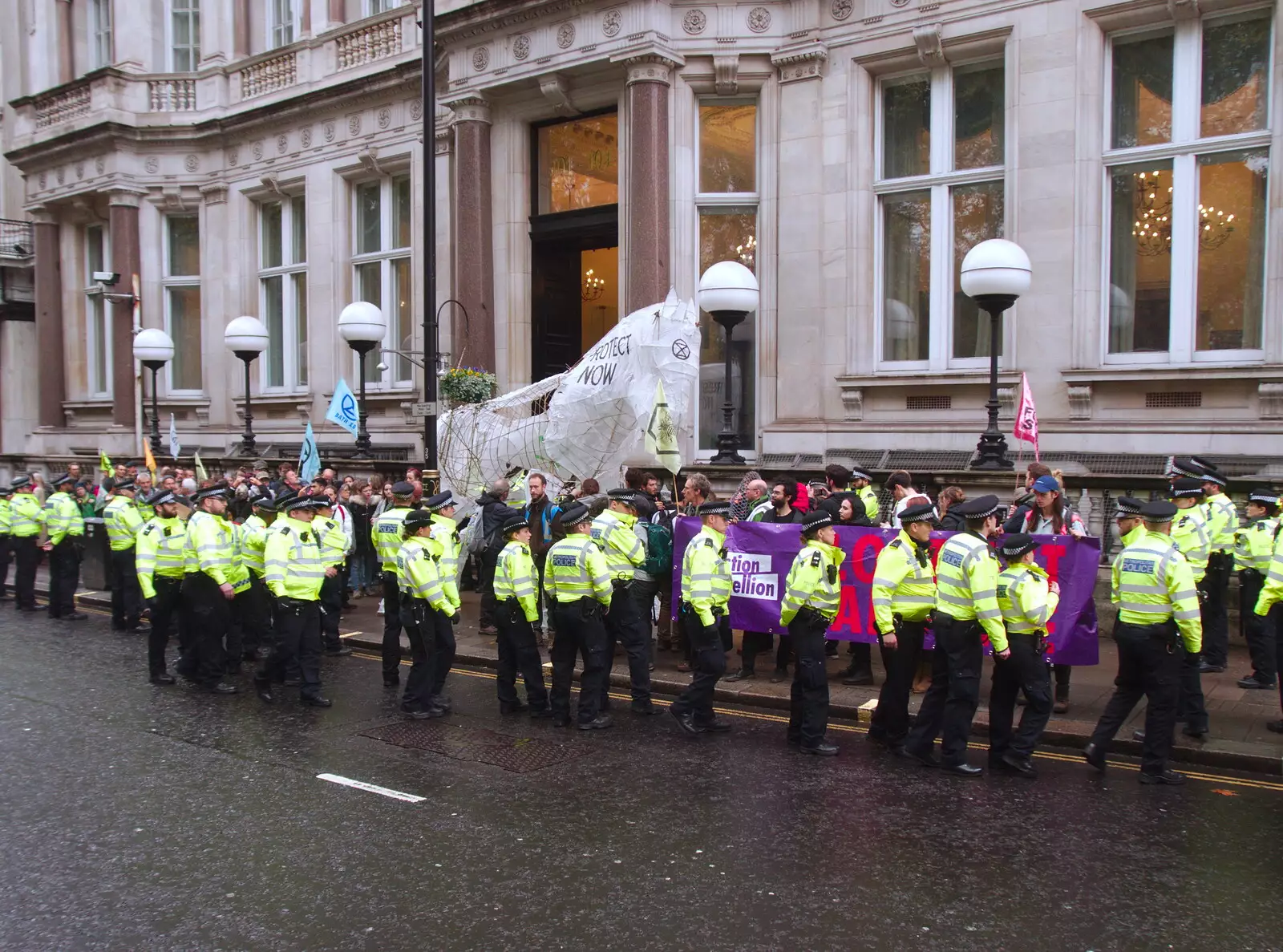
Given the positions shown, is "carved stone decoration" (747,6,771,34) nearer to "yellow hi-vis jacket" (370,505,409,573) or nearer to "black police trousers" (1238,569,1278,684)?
"yellow hi-vis jacket" (370,505,409,573)

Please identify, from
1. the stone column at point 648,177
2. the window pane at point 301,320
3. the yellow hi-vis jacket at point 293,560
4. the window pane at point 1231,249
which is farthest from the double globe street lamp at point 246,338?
the window pane at point 1231,249

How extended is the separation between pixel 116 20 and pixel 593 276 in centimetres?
1401

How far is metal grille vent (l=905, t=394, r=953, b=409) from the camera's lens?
14.1 metres

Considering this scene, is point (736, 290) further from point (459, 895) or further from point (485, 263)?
point (459, 895)

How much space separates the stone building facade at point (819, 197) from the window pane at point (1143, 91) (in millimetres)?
35

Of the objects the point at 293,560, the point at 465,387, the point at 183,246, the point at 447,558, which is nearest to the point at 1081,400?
the point at 447,558

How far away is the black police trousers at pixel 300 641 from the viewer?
31.6 feet

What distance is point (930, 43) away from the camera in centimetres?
1416

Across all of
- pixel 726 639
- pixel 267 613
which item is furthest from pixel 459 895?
pixel 267 613

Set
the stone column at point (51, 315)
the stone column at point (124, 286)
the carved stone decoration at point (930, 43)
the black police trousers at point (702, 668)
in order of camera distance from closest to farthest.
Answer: the black police trousers at point (702, 668)
the carved stone decoration at point (930, 43)
the stone column at point (124, 286)
the stone column at point (51, 315)

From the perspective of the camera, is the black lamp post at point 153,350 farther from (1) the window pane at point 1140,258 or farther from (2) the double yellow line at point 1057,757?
(1) the window pane at point 1140,258

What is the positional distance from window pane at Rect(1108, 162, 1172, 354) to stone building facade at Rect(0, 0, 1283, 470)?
0.03 meters

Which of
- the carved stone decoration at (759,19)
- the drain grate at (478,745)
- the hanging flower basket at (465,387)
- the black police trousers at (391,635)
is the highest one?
the carved stone decoration at (759,19)

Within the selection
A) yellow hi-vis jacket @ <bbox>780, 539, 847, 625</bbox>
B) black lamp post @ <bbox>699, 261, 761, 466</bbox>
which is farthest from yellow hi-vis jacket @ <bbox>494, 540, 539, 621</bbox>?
black lamp post @ <bbox>699, 261, 761, 466</bbox>
